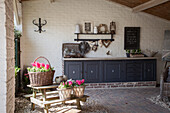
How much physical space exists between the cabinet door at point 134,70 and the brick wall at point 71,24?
2.08 feet

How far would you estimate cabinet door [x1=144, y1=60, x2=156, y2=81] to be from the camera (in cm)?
665

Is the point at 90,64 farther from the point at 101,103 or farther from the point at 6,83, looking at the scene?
the point at 6,83

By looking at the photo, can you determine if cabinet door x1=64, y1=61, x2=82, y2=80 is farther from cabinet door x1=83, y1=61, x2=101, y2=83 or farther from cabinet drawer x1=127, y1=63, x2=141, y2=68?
cabinet drawer x1=127, y1=63, x2=141, y2=68

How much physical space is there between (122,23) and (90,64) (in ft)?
6.77

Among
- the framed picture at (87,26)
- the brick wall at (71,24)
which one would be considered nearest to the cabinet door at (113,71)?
the brick wall at (71,24)

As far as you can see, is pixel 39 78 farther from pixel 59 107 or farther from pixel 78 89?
pixel 59 107

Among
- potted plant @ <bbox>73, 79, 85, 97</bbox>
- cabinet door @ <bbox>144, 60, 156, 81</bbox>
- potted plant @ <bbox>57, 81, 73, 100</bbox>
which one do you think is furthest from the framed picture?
potted plant @ <bbox>57, 81, 73, 100</bbox>

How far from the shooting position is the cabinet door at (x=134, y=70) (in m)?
6.57

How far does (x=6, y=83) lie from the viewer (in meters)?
2.20

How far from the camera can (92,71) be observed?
6395mm

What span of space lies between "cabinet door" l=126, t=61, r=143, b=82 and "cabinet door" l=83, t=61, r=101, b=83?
1062 mm

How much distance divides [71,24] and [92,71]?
1851 mm

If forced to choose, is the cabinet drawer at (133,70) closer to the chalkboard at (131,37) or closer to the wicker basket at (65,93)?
the chalkboard at (131,37)

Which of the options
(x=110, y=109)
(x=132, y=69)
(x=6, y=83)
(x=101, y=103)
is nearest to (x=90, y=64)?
(x=132, y=69)
